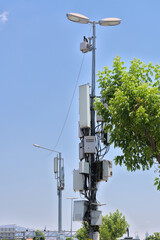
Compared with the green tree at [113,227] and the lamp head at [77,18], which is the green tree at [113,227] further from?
the lamp head at [77,18]

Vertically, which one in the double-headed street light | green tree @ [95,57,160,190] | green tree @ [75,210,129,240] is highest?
the double-headed street light

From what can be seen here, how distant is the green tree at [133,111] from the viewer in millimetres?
13266

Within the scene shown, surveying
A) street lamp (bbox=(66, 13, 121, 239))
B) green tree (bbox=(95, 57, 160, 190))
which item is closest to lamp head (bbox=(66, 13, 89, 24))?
street lamp (bbox=(66, 13, 121, 239))

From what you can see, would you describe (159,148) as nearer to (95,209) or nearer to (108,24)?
(95,209)

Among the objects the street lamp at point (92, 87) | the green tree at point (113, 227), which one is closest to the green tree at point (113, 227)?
the green tree at point (113, 227)

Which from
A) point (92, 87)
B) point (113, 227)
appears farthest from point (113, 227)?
point (92, 87)

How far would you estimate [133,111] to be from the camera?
13383 millimetres

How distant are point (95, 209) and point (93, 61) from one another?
6.40 meters

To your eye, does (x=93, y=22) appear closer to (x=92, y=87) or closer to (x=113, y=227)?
(x=92, y=87)

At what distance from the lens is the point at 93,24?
714 inches

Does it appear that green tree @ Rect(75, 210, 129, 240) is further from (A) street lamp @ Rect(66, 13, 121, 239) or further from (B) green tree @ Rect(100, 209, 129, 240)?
(A) street lamp @ Rect(66, 13, 121, 239)

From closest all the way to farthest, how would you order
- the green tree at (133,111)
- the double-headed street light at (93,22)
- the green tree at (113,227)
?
1. the green tree at (133,111)
2. the double-headed street light at (93,22)
3. the green tree at (113,227)

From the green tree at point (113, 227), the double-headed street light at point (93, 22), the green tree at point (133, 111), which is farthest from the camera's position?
the green tree at point (113, 227)

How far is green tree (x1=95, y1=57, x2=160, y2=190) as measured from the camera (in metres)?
13.3
